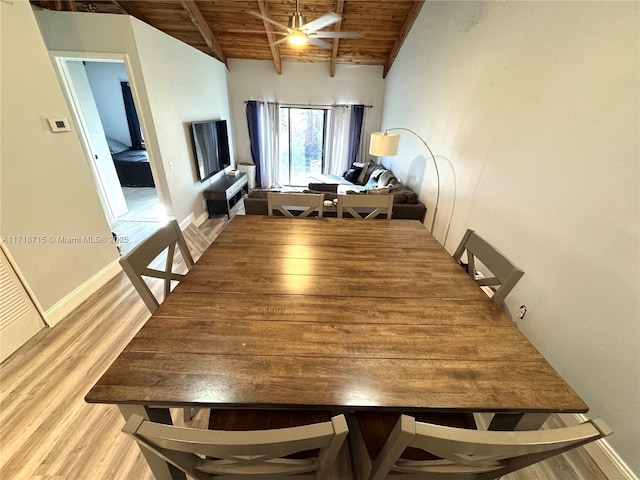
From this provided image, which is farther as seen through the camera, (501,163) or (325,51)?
(325,51)

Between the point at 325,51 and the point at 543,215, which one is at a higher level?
the point at 325,51

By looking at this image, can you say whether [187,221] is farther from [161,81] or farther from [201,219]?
[161,81]

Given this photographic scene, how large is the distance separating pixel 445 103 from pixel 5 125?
13.0ft

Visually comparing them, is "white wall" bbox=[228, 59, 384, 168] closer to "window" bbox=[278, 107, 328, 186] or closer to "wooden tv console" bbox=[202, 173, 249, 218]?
"window" bbox=[278, 107, 328, 186]

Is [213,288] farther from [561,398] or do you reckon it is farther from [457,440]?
[561,398]

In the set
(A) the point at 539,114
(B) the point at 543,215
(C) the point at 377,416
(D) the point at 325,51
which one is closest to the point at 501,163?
(A) the point at 539,114

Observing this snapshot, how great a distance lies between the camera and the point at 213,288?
1.21 m

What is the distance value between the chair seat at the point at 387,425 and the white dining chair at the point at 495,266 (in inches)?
21.2

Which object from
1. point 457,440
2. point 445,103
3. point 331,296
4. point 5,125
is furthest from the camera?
point 445,103

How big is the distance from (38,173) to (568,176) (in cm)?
357

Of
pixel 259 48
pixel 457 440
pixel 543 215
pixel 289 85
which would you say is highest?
pixel 259 48

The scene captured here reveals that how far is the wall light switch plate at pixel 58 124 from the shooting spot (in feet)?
6.48

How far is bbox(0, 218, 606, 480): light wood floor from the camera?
1.22 meters

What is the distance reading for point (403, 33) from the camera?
4453mm
